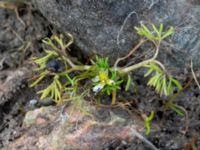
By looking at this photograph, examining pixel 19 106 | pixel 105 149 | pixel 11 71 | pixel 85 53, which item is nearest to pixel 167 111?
pixel 105 149

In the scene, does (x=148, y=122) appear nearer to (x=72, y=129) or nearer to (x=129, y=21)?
(x=72, y=129)

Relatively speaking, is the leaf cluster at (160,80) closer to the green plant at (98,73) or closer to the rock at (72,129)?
the green plant at (98,73)

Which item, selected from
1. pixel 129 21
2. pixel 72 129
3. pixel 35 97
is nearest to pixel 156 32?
pixel 129 21

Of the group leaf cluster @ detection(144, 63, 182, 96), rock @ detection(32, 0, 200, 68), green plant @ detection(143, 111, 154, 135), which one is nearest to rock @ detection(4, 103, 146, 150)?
green plant @ detection(143, 111, 154, 135)

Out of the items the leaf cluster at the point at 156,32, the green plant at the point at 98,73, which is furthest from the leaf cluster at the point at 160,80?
the leaf cluster at the point at 156,32

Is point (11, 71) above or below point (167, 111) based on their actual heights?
above

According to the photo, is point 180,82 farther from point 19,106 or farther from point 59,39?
point 19,106
